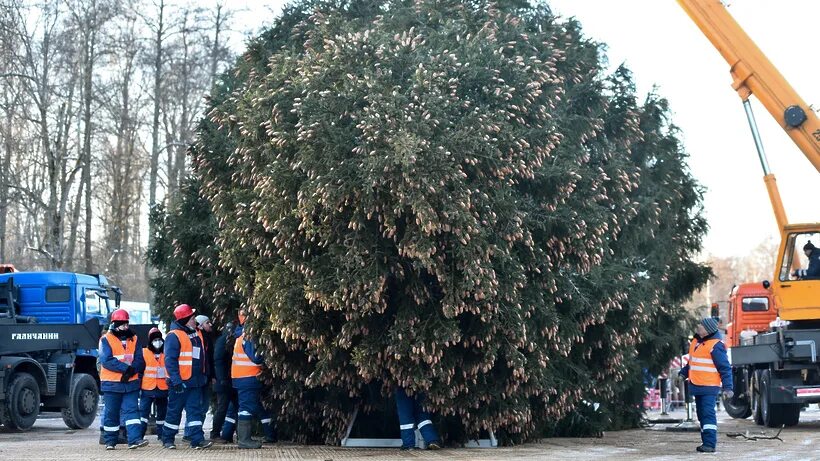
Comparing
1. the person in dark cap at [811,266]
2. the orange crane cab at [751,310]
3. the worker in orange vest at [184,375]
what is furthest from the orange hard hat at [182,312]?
the orange crane cab at [751,310]

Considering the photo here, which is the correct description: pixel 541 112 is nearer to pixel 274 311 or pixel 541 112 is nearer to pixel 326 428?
pixel 274 311

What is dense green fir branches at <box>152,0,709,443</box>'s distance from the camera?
1520 centimetres

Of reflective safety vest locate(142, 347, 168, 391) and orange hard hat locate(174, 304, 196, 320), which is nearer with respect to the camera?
orange hard hat locate(174, 304, 196, 320)

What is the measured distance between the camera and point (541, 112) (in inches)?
651

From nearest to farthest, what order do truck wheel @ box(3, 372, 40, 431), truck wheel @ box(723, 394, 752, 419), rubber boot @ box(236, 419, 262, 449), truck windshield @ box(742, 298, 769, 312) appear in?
rubber boot @ box(236, 419, 262, 449) → truck wheel @ box(3, 372, 40, 431) → truck wheel @ box(723, 394, 752, 419) → truck windshield @ box(742, 298, 769, 312)

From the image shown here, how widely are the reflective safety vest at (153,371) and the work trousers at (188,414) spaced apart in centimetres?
34

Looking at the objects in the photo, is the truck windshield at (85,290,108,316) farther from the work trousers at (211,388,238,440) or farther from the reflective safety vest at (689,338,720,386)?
the reflective safety vest at (689,338,720,386)

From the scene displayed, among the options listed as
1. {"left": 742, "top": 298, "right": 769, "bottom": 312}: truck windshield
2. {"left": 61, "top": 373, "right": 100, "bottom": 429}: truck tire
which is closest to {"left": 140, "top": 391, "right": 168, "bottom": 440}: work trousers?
{"left": 61, "top": 373, "right": 100, "bottom": 429}: truck tire

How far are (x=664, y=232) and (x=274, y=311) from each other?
29.7 ft

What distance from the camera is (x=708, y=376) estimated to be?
16.0 metres

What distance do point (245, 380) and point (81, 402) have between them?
912cm

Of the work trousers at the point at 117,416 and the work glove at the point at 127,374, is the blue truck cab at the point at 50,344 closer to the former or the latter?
the work trousers at the point at 117,416

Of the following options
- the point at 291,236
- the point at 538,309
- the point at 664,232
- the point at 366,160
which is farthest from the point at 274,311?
the point at 664,232

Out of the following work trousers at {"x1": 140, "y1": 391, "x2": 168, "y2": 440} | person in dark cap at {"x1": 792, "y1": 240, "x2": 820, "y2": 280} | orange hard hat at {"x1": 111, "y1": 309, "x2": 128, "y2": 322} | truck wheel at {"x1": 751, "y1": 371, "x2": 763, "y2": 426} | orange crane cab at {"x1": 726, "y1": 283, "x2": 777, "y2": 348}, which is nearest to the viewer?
orange hard hat at {"x1": 111, "y1": 309, "x2": 128, "y2": 322}
